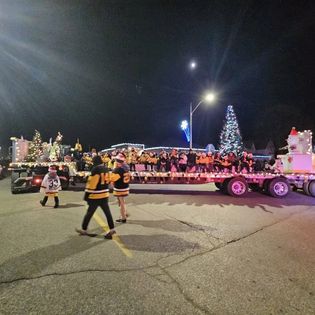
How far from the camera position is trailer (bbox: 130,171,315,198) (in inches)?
520

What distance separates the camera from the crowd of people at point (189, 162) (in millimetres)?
14547

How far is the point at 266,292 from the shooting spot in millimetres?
4023

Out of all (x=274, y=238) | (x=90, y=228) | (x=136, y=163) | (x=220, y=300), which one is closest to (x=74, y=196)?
(x=136, y=163)

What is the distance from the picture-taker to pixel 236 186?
43.4ft

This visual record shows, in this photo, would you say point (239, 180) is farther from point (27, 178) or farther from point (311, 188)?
point (27, 178)

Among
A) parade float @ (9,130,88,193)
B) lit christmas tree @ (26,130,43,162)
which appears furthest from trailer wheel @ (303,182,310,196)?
lit christmas tree @ (26,130,43,162)

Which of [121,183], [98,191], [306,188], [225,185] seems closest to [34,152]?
[121,183]

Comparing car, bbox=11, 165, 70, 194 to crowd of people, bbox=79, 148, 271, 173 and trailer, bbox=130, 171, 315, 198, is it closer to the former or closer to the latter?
crowd of people, bbox=79, 148, 271, 173

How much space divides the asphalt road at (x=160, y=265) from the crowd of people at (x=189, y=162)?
18.6 ft

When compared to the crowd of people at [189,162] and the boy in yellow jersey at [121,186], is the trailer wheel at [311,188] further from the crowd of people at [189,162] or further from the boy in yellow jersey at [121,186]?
the boy in yellow jersey at [121,186]

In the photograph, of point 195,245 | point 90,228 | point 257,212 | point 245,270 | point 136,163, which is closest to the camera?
point 245,270

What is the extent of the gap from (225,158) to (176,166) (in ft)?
8.63

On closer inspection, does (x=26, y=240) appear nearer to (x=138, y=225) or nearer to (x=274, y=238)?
(x=138, y=225)

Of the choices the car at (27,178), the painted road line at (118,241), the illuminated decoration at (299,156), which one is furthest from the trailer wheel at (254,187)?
the car at (27,178)
